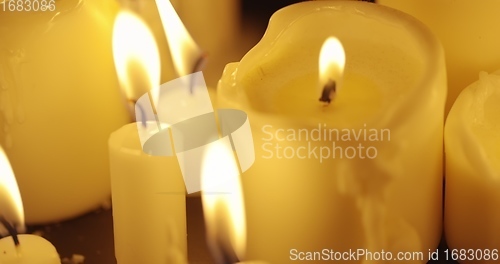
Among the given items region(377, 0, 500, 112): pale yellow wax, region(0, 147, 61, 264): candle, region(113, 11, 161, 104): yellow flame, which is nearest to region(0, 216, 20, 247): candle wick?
region(0, 147, 61, 264): candle

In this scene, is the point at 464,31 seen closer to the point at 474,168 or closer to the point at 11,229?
the point at 474,168

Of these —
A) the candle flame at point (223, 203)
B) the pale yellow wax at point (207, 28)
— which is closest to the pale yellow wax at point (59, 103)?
the pale yellow wax at point (207, 28)

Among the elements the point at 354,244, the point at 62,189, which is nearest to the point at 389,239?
the point at 354,244

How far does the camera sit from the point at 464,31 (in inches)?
25.4

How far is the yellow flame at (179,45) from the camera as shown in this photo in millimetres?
613

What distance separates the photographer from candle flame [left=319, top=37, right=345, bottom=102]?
22.5 inches

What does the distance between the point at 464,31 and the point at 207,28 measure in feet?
0.70

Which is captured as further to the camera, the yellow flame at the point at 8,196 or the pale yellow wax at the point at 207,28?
the pale yellow wax at the point at 207,28

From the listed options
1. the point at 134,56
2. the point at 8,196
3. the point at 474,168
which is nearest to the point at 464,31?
the point at 474,168

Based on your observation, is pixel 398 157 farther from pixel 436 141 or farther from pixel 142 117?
pixel 142 117

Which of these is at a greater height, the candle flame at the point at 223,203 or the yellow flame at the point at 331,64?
the yellow flame at the point at 331,64

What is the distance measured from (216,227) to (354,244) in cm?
10

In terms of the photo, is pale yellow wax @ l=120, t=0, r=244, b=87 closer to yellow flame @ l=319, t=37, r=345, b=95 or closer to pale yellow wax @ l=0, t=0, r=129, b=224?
pale yellow wax @ l=0, t=0, r=129, b=224

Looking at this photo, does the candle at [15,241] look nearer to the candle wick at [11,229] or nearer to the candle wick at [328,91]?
the candle wick at [11,229]
